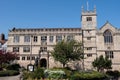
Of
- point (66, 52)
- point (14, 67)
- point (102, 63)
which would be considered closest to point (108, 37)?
point (102, 63)

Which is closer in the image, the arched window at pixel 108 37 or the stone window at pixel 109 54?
the stone window at pixel 109 54

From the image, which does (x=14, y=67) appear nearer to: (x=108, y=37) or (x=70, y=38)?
(x=70, y=38)

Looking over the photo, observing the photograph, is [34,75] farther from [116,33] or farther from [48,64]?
[116,33]

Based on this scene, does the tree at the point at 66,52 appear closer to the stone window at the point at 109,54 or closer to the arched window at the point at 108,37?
the stone window at the point at 109,54

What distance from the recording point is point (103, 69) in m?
59.0

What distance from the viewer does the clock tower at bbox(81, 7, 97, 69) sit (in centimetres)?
6216

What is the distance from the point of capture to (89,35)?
62938mm

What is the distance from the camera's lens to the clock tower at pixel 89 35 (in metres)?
62.2

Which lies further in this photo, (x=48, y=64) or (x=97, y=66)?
(x=48, y=64)

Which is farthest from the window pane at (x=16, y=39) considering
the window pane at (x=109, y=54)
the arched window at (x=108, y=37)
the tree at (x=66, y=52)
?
the window pane at (x=109, y=54)

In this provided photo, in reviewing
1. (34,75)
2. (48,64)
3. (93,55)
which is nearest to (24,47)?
(48,64)

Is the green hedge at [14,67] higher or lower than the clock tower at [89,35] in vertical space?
lower

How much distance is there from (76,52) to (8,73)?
18.3 meters

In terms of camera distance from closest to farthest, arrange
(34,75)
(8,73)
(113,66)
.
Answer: (34,75) → (8,73) → (113,66)
